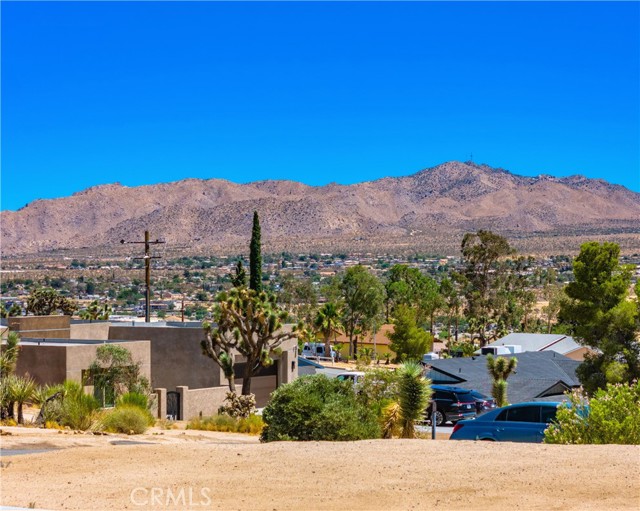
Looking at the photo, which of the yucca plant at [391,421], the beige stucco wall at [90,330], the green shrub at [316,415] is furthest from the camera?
the beige stucco wall at [90,330]

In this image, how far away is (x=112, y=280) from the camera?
174 m

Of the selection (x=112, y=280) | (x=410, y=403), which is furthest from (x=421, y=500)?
(x=112, y=280)

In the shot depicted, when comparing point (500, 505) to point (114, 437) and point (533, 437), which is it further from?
point (114, 437)

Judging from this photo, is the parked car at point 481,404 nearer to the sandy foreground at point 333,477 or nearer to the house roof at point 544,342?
the sandy foreground at point 333,477

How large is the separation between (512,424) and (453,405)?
12.9 m

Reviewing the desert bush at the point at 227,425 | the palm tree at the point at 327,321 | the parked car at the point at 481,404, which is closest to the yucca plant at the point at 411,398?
the desert bush at the point at 227,425

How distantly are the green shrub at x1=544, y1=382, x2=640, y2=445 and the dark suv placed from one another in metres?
14.6

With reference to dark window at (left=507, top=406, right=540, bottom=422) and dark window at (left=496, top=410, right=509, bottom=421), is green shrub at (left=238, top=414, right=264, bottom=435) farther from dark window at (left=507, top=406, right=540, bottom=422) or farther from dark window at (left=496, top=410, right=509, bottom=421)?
dark window at (left=507, top=406, right=540, bottom=422)

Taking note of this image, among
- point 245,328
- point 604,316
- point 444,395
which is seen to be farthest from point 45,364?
point 604,316

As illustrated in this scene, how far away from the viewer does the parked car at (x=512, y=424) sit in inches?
801

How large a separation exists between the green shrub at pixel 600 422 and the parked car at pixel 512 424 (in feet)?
6.40

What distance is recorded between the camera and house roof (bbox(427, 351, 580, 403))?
4503 cm

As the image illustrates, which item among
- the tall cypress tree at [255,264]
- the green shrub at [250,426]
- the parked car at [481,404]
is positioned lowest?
the green shrub at [250,426]

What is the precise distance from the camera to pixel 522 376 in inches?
1930
